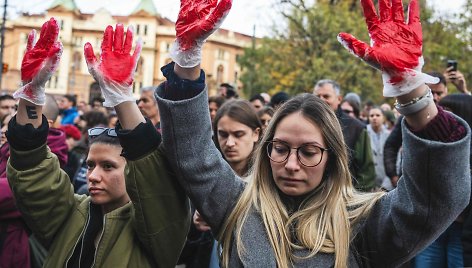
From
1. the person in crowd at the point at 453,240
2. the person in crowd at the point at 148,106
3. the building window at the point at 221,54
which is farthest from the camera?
the building window at the point at 221,54

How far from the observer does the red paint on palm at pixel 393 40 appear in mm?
1851

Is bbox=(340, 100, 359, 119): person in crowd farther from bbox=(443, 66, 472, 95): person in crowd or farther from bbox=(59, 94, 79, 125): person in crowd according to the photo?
bbox=(59, 94, 79, 125): person in crowd

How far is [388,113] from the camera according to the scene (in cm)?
1045

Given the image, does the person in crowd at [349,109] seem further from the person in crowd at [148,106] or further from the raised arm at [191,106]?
the raised arm at [191,106]

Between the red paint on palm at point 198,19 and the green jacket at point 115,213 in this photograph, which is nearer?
the red paint on palm at point 198,19

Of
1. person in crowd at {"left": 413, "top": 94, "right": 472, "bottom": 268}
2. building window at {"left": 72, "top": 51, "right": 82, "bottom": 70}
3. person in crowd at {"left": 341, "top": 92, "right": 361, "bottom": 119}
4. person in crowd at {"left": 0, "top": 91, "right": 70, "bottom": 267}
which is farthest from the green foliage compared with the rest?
building window at {"left": 72, "top": 51, "right": 82, "bottom": 70}

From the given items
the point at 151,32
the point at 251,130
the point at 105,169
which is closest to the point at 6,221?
the point at 105,169

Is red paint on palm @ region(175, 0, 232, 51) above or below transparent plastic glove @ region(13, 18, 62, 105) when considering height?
above

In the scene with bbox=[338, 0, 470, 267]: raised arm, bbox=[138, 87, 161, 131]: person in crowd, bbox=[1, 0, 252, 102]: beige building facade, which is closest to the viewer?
bbox=[338, 0, 470, 267]: raised arm

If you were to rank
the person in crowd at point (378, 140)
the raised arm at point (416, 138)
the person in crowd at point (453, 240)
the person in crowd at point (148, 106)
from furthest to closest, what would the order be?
1. the person in crowd at point (378, 140)
2. the person in crowd at point (148, 106)
3. the person in crowd at point (453, 240)
4. the raised arm at point (416, 138)

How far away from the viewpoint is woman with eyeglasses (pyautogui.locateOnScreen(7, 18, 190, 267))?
6.95ft

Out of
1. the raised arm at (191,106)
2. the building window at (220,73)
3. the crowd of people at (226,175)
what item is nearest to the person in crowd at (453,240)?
the crowd of people at (226,175)

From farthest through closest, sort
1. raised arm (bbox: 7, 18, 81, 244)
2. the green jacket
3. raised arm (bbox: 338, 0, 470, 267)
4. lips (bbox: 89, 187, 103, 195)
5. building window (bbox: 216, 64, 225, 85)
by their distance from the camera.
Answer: building window (bbox: 216, 64, 225, 85) → lips (bbox: 89, 187, 103, 195) → raised arm (bbox: 7, 18, 81, 244) → the green jacket → raised arm (bbox: 338, 0, 470, 267)

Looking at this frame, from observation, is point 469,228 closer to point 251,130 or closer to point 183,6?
point 251,130
